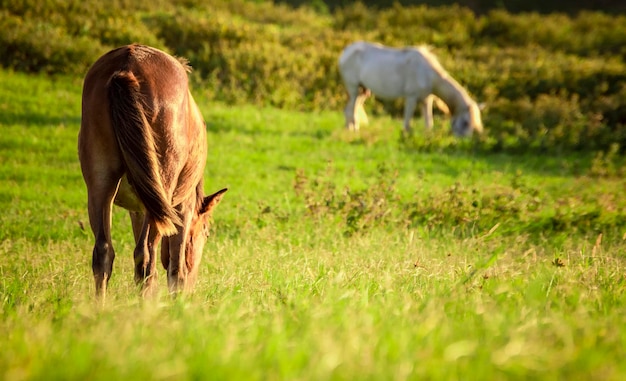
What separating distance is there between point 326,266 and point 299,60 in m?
14.4

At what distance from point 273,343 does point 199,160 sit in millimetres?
2917

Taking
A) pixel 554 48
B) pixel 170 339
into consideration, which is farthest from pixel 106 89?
pixel 554 48

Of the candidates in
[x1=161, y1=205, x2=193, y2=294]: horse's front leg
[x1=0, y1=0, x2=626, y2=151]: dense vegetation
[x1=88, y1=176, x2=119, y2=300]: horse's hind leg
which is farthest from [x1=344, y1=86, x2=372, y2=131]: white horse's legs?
[x1=88, y1=176, x2=119, y2=300]: horse's hind leg

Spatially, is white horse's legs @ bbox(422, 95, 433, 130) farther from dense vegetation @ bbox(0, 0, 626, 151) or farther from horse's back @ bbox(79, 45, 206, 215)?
horse's back @ bbox(79, 45, 206, 215)

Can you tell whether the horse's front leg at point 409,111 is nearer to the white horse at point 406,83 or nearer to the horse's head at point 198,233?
the white horse at point 406,83

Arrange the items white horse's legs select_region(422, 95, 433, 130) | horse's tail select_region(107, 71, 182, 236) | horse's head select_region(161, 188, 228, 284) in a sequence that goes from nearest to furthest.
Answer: horse's tail select_region(107, 71, 182, 236) < horse's head select_region(161, 188, 228, 284) < white horse's legs select_region(422, 95, 433, 130)

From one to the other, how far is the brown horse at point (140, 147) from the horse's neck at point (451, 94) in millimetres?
11478

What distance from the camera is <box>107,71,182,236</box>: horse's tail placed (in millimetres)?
4367

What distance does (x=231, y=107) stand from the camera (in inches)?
620

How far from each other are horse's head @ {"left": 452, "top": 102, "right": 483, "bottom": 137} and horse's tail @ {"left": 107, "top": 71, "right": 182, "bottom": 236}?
11.8m

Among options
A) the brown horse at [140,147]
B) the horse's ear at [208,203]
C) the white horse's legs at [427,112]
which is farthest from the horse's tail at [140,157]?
the white horse's legs at [427,112]

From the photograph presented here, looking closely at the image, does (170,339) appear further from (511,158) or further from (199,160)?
(511,158)

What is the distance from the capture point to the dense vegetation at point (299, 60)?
15945 millimetres

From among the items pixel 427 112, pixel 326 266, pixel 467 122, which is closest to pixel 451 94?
pixel 427 112
